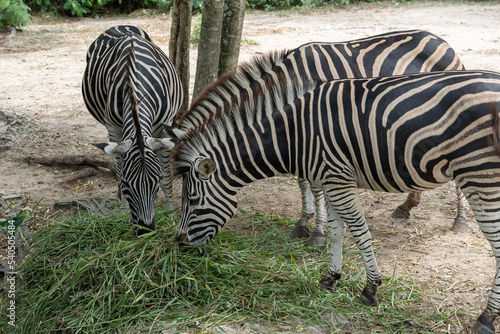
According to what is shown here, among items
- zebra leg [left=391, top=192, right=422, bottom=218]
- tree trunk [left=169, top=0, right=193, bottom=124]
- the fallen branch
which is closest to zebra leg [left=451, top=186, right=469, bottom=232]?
zebra leg [left=391, top=192, right=422, bottom=218]

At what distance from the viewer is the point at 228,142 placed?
434cm

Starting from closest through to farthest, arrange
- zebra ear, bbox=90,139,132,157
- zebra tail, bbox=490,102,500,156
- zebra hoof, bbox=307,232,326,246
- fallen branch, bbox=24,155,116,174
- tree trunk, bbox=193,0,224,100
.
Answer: zebra tail, bbox=490,102,500,156 → zebra ear, bbox=90,139,132,157 → zebra hoof, bbox=307,232,326,246 → tree trunk, bbox=193,0,224,100 → fallen branch, bbox=24,155,116,174

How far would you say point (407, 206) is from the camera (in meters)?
6.29

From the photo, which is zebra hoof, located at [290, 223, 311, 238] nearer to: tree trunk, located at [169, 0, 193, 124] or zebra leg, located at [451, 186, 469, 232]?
zebra leg, located at [451, 186, 469, 232]

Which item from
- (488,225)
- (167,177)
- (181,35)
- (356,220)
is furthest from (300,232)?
(181,35)

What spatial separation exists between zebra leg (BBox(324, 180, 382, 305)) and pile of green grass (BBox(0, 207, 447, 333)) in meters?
0.17

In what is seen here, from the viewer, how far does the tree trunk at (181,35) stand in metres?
7.74

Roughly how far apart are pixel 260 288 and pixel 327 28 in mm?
15201

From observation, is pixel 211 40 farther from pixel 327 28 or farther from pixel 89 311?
pixel 327 28

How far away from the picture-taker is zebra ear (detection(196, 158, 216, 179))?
4.08 m

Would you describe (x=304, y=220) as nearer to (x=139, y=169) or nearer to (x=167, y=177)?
(x=167, y=177)

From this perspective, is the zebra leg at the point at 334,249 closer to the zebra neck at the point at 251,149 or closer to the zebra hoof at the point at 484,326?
the zebra neck at the point at 251,149

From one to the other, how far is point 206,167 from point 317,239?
210 centimetres

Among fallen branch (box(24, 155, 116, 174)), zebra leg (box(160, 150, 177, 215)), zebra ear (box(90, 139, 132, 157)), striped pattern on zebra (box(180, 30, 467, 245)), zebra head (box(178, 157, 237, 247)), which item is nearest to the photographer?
zebra head (box(178, 157, 237, 247))
